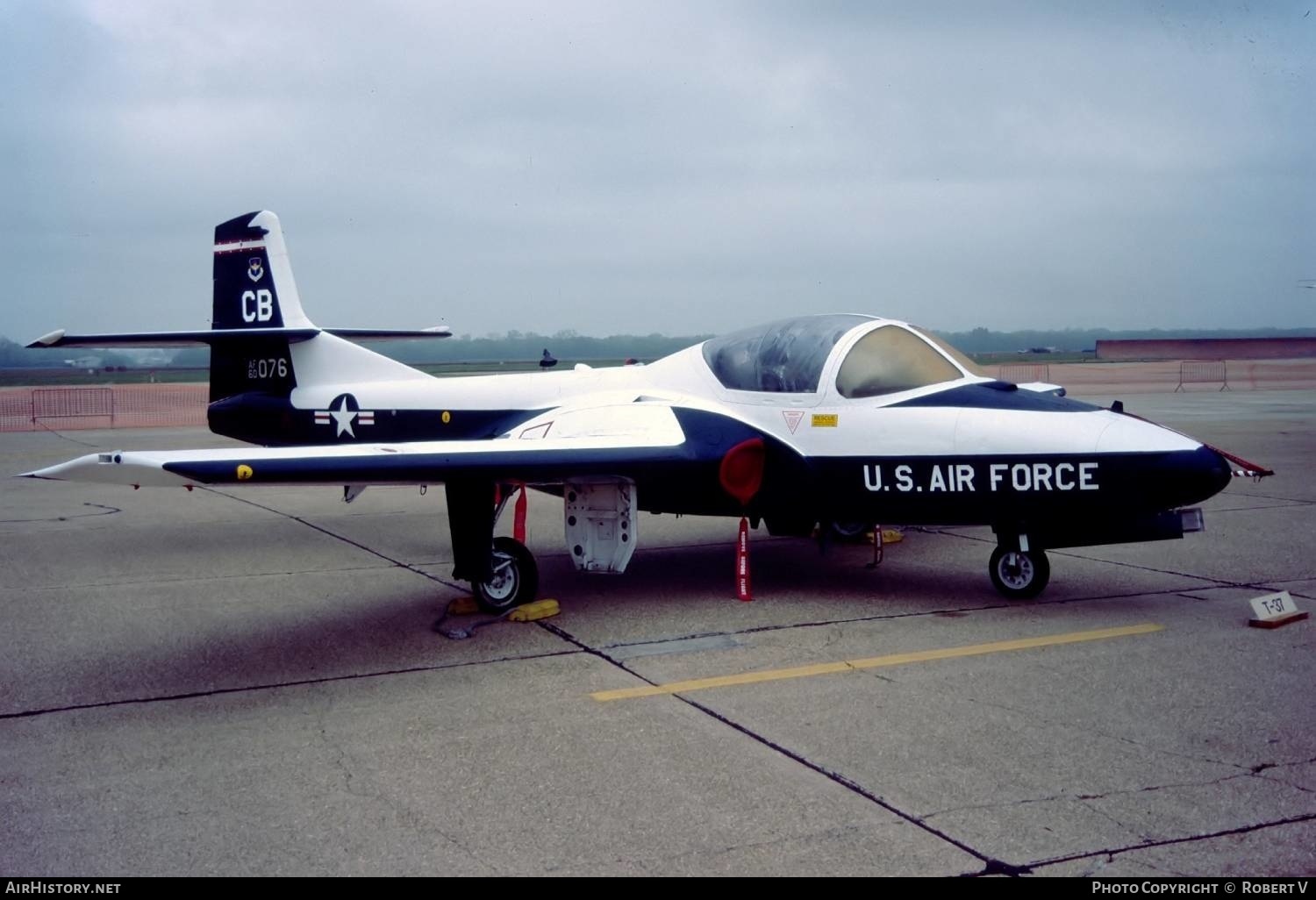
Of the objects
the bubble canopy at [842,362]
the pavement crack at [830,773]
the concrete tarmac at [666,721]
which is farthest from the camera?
the bubble canopy at [842,362]

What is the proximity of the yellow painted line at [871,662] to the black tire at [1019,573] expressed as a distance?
2.63 ft

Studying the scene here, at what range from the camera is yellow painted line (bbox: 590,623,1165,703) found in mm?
5953

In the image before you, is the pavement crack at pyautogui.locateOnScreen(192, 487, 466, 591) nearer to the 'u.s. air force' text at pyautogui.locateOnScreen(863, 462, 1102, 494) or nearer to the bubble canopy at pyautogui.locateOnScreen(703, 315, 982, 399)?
the bubble canopy at pyautogui.locateOnScreen(703, 315, 982, 399)

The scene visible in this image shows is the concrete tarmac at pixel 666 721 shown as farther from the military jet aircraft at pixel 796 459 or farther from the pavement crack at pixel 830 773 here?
the military jet aircraft at pixel 796 459

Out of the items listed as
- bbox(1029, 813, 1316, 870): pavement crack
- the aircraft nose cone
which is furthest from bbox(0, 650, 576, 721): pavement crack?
the aircraft nose cone

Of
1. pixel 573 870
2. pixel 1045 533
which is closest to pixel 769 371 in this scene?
pixel 1045 533

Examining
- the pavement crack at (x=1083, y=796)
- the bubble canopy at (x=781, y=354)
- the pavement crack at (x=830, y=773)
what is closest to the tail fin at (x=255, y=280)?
the bubble canopy at (x=781, y=354)

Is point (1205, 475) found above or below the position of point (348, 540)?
above

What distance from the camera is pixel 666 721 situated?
17.8 feet

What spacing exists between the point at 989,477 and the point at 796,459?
52.8 inches

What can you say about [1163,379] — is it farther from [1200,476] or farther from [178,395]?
[1200,476]

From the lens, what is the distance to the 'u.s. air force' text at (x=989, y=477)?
721 cm

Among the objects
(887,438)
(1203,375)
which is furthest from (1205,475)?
(1203,375)

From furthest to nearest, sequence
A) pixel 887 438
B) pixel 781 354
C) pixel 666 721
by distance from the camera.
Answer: pixel 781 354
pixel 887 438
pixel 666 721
